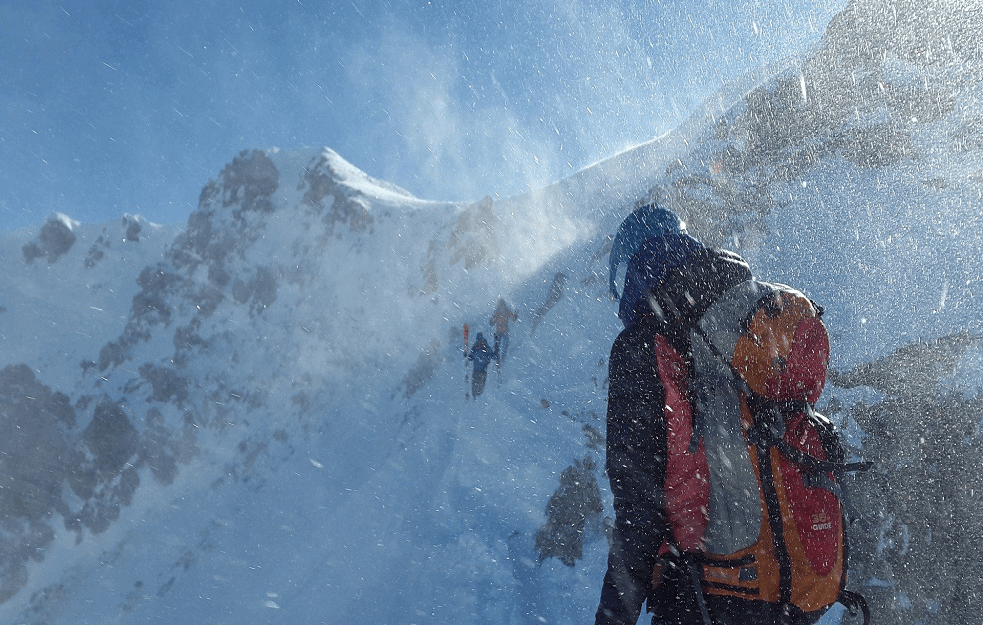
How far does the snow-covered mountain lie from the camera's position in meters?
9.56

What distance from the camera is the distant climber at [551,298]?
1878cm

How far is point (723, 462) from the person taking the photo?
5.37 feet

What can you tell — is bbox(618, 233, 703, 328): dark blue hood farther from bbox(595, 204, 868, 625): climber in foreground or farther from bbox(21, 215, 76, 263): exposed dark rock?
bbox(21, 215, 76, 263): exposed dark rock

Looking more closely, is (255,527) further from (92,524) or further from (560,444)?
(92,524)

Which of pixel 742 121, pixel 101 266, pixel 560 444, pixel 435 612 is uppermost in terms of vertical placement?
pixel 742 121

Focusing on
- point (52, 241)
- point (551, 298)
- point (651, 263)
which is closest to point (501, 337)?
point (551, 298)

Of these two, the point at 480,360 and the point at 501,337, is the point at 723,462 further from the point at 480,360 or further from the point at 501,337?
the point at 501,337

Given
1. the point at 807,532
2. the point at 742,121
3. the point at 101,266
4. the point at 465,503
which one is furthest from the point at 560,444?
the point at 101,266

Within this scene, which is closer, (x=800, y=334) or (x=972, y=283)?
(x=800, y=334)

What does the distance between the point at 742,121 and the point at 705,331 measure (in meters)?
24.2

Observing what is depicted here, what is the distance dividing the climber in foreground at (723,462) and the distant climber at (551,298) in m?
16.5

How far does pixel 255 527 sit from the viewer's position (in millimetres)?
24953

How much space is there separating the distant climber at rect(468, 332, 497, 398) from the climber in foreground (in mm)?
14715

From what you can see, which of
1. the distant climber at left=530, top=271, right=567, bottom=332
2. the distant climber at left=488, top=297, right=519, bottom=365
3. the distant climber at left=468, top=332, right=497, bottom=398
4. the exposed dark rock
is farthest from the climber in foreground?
the exposed dark rock
